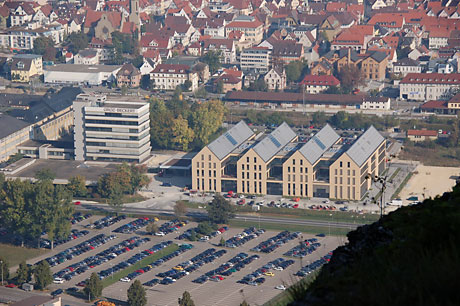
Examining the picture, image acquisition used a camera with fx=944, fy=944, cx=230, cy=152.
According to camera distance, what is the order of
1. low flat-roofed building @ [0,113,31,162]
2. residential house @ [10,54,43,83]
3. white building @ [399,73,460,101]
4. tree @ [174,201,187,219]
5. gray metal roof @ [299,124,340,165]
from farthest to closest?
residential house @ [10,54,43,83], white building @ [399,73,460,101], low flat-roofed building @ [0,113,31,162], gray metal roof @ [299,124,340,165], tree @ [174,201,187,219]

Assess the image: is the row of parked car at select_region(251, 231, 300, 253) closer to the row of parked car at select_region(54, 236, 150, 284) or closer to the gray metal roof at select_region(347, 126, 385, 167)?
the row of parked car at select_region(54, 236, 150, 284)

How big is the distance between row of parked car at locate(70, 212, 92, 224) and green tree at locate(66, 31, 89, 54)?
67.0ft

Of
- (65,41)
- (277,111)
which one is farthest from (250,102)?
(65,41)

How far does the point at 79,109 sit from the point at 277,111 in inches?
347

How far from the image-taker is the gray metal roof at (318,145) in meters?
24.1

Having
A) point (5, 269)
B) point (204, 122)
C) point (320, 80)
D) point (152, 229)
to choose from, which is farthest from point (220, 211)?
point (320, 80)

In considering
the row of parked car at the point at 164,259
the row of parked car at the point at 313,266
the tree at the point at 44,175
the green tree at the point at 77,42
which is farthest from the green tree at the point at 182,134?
the green tree at the point at 77,42

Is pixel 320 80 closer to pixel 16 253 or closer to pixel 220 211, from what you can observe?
pixel 220 211

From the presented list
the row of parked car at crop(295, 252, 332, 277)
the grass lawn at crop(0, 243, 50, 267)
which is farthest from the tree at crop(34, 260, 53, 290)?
→ the row of parked car at crop(295, 252, 332, 277)

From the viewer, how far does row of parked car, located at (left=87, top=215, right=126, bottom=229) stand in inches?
885

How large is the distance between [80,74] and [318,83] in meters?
9.90

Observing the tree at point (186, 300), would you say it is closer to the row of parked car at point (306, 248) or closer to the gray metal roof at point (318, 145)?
the row of parked car at point (306, 248)

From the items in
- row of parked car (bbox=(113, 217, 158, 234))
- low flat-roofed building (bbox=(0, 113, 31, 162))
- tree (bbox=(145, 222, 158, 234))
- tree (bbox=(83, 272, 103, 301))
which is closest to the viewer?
tree (bbox=(83, 272, 103, 301))

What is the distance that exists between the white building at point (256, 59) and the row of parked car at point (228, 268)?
19951 mm
